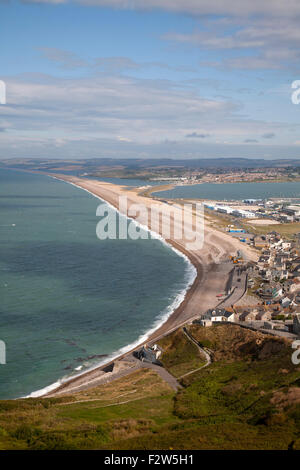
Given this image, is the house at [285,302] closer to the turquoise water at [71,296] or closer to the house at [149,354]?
the turquoise water at [71,296]

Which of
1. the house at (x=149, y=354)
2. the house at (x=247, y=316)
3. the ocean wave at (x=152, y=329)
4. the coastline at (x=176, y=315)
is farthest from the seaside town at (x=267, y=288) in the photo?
the house at (x=149, y=354)

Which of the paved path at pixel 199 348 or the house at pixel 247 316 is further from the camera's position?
the house at pixel 247 316

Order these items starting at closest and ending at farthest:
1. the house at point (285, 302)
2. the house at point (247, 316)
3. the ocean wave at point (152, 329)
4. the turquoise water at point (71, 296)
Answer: the ocean wave at point (152, 329) < the turquoise water at point (71, 296) < the house at point (247, 316) < the house at point (285, 302)

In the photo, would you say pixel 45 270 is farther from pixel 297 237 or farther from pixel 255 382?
pixel 297 237

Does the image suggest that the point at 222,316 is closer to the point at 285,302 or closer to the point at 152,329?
the point at 152,329

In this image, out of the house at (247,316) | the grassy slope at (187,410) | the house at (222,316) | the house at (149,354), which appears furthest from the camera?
the house at (247,316)

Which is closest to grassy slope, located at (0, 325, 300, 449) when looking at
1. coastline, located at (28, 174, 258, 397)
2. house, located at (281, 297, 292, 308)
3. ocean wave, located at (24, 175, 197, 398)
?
coastline, located at (28, 174, 258, 397)
